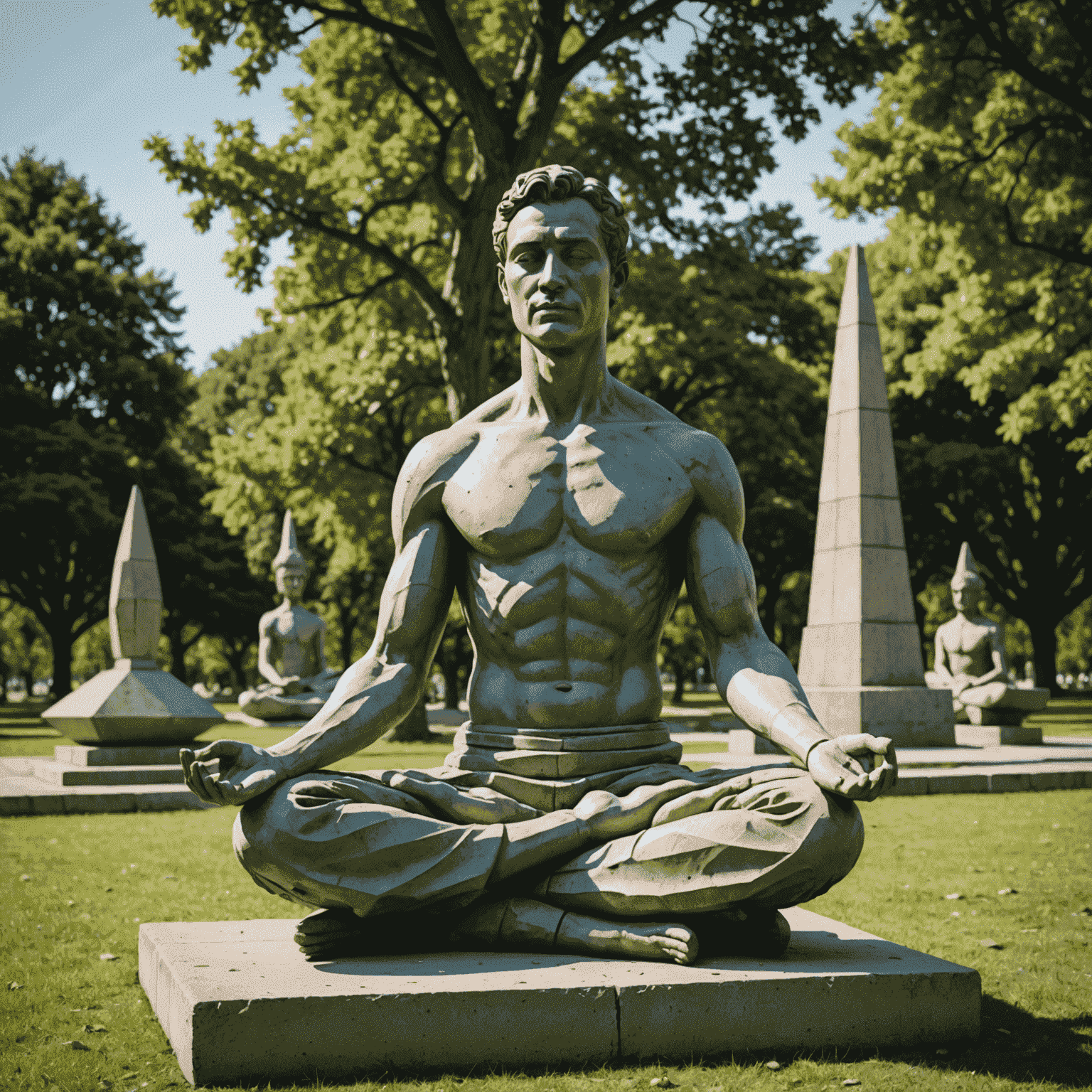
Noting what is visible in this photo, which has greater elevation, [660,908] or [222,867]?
[660,908]

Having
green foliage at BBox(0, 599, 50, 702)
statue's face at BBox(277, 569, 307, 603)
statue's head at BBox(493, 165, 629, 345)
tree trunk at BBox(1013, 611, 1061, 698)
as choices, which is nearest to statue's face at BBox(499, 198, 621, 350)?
statue's head at BBox(493, 165, 629, 345)

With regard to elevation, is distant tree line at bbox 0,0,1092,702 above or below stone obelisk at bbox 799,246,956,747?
above

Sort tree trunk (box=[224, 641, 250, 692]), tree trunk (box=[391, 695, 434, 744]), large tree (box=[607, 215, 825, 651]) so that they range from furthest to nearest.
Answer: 1. tree trunk (box=[224, 641, 250, 692])
2. large tree (box=[607, 215, 825, 651])
3. tree trunk (box=[391, 695, 434, 744])

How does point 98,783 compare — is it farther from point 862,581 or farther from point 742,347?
point 742,347

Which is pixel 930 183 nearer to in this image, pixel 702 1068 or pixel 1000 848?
pixel 1000 848

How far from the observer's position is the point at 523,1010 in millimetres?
3703

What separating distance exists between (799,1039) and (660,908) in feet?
1.88

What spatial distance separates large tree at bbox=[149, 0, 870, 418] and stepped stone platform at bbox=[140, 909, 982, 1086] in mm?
11396

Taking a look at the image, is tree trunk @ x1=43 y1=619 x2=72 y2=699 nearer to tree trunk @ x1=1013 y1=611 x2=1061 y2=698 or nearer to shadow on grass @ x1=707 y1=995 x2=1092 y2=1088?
tree trunk @ x1=1013 y1=611 x2=1061 y2=698

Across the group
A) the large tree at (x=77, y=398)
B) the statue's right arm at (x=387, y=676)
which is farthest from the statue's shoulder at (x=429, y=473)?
the large tree at (x=77, y=398)

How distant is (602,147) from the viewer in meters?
17.7

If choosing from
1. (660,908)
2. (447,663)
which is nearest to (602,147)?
(660,908)

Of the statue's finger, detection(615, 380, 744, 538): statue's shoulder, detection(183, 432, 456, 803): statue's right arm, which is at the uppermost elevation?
detection(615, 380, 744, 538): statue's shoulder

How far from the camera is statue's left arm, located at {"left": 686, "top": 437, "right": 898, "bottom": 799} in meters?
4.16
